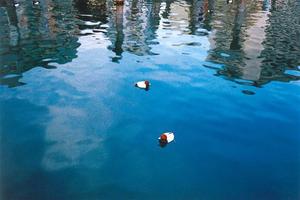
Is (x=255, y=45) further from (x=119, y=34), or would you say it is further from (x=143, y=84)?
(x=143, y=84)

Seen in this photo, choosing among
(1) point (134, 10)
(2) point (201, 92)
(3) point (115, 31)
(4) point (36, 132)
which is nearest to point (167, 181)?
(4) point (36, 132)

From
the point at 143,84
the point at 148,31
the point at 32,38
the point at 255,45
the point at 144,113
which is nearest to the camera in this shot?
the point at 144,113

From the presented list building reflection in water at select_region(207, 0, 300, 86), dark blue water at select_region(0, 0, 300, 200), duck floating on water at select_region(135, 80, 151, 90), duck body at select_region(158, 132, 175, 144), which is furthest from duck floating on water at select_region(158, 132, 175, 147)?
building reflection in water at select_region(207, 0, 300, 86)

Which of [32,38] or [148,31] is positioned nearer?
[32,38]

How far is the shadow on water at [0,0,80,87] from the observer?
18.4 metres

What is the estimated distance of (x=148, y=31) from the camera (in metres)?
28.0

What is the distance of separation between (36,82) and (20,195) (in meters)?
7.96

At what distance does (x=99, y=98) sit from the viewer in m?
15.4

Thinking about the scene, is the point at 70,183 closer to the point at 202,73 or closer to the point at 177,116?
the point at 177,116

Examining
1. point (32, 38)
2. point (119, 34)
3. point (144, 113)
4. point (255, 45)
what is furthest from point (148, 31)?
point (144, 113)

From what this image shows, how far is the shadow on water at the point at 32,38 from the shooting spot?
60.3 ft

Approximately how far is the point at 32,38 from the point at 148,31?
9177mm

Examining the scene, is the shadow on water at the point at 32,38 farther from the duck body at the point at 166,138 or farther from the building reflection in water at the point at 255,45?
the building reflection in water at the point at 255,45

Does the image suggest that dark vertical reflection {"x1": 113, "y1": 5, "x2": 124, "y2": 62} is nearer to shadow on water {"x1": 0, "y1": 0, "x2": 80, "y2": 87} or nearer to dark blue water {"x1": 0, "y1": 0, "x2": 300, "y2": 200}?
dark blue water {"x1": 0, "y1": 0, "x2": 300, "y2": 200}
